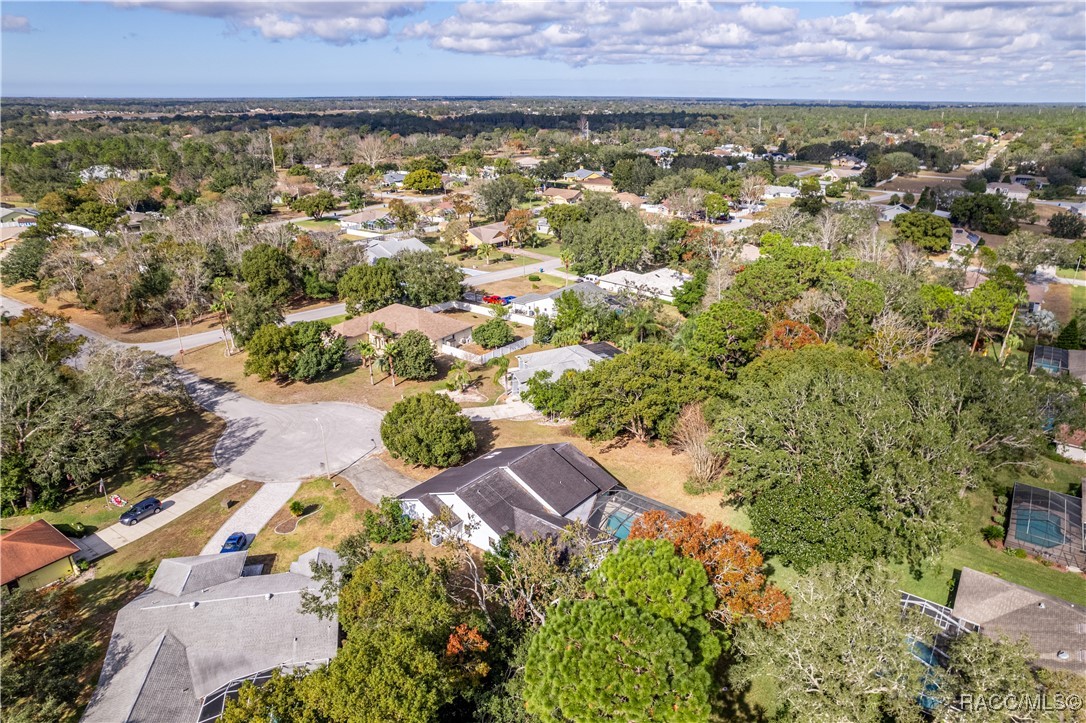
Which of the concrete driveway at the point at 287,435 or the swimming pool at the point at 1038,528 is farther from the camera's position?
the concrete driveway at the point at 287,435

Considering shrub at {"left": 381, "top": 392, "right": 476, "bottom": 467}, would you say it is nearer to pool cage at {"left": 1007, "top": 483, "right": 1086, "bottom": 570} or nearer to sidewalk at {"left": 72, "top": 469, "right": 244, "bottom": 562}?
sidewalk at {"left": 72, "top": 469, "right": 244, "bottom": 562}

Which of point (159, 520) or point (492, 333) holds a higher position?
point (492, 333)

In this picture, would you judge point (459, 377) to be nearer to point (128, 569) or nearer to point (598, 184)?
point (128, 569)

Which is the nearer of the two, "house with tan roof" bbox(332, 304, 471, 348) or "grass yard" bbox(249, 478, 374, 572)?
"grass yard" bbox(249, 478, 374, 572)

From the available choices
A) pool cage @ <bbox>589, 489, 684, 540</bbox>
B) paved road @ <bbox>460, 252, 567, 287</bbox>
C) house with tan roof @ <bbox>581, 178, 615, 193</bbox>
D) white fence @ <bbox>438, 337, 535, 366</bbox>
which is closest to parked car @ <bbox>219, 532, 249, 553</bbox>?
pool cage @ <bbox>589, 489, 684, 540</bbox>

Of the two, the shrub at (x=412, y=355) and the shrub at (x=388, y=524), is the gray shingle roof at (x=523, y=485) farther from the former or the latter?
the shrub at (x=412, y=355)

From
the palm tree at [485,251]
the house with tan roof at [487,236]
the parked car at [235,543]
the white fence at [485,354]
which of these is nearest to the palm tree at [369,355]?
the white fence at [485,354]

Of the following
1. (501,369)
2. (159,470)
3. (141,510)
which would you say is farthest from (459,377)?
(141,510)
